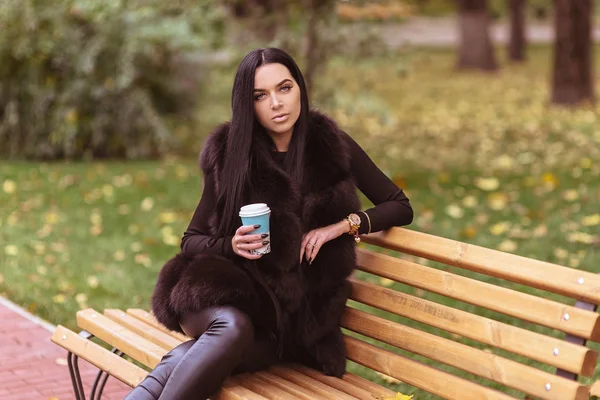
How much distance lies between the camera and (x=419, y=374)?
3.18 meters

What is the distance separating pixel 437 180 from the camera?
32.3ft

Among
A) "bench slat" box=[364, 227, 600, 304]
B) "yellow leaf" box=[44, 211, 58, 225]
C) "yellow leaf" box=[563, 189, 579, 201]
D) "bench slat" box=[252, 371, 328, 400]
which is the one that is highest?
"bench slat" box=[364, 227, 600, 304]

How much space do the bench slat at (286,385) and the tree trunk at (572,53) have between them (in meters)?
12.3

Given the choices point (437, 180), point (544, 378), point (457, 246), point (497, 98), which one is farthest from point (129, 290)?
point (497, 98)

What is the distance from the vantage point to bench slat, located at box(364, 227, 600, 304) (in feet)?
8.72

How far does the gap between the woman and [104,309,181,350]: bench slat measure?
11.1 inches

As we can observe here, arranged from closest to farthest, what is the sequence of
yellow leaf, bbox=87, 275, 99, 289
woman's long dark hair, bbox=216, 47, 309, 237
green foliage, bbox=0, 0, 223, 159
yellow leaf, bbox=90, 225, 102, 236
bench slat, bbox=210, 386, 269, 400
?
1. bench slat, bbox=210, 386, 269, 400
2. woman's long dark hair, bbox=216, 47, 309, 237
3. yellow leaf, bbox=87, 275, 99, 289
4. yellow leaf, bbox=90, 225, 102, 236
5. green foliage, bbox=0, 0, 223, 159

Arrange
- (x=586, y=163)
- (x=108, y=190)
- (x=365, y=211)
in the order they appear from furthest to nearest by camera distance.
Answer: (x=586, y=163)
(x=108, y=190)
(x=365, y=211)

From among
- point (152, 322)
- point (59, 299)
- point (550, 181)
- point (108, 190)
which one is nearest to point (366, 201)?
point (550, 181)

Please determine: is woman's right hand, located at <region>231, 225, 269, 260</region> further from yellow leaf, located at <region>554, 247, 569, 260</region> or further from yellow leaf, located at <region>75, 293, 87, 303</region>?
yellow leaf, located at <region>554, 247, 569, 260</region>

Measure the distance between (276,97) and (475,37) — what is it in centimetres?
2021

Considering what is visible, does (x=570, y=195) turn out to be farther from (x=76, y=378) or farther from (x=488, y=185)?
(x=76, y=378)

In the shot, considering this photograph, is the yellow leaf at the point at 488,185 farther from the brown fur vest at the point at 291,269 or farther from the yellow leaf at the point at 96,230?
the brown fur vest at the point at 291,269

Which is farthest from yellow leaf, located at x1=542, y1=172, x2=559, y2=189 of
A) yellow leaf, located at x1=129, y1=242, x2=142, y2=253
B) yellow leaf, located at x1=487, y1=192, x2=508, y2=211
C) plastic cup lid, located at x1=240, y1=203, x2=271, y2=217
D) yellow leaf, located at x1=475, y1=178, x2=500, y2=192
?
plastic cup lid, located at x1=240, y1=203, x2=271, y2=217
